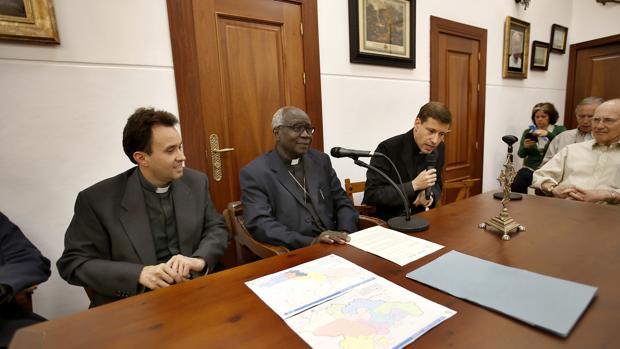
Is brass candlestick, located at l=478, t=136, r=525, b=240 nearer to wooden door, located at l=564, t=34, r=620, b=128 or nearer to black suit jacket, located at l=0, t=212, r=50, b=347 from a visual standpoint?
black suit jacket, located at l=0, t=212, r=50, b=347

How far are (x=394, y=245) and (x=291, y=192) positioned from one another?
0.83 meters

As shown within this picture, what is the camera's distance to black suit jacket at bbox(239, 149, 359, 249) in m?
1.67

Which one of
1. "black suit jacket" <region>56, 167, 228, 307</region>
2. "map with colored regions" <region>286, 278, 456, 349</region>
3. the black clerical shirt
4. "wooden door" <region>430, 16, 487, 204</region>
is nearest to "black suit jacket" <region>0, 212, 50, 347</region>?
"black suit jacket" <region>56, 167, 228, 307</region>

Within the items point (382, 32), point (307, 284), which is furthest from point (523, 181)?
point (307, 284)

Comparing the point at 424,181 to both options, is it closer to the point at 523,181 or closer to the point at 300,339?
the point at 300,339

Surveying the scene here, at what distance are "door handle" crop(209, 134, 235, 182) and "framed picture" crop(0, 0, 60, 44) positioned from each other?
988 mm

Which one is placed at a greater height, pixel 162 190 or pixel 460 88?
pixel 460 88

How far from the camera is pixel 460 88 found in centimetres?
377

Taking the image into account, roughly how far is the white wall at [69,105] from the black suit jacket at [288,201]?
844 mm

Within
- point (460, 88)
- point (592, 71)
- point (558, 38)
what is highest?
point (558, 38)

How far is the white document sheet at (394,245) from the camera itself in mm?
1107

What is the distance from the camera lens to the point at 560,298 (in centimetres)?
82

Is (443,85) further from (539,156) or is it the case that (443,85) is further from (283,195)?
(283,195)

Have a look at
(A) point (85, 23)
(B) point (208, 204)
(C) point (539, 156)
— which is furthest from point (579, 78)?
(A) point (85, 23)
